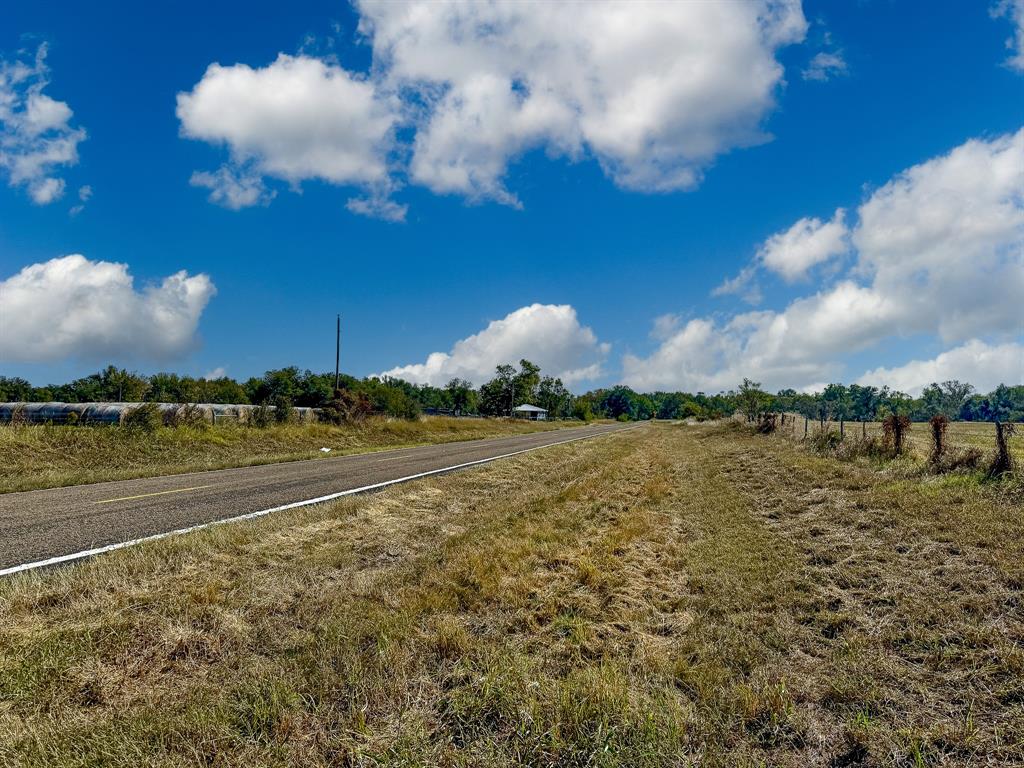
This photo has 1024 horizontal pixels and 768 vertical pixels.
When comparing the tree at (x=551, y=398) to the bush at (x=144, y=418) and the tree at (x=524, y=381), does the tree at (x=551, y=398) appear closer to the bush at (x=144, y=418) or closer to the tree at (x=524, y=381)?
the tree at (x=524, y=381)

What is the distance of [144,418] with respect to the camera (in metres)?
24.8

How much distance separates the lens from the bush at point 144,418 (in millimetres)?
24250

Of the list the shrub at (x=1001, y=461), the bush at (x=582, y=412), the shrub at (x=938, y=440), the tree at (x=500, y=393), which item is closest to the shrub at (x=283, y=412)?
the shrub at (x=938, y=440)

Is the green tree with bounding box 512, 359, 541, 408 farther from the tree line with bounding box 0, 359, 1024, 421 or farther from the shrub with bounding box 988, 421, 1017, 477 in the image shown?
the shrub with bounding box 988, 421, 1017, 477

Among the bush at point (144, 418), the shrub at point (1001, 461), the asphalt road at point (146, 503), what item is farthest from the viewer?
the bush at point (144, 418)

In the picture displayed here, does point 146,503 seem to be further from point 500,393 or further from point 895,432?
point 500,393

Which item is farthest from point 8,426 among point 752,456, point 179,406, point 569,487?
point 752,456

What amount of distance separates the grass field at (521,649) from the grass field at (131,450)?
11162 millimetres

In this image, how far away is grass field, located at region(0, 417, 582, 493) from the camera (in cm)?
1598

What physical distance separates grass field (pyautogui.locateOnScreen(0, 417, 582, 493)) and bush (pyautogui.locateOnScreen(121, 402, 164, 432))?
0.55 m

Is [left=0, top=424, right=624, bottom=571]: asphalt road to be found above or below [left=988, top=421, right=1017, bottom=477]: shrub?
below

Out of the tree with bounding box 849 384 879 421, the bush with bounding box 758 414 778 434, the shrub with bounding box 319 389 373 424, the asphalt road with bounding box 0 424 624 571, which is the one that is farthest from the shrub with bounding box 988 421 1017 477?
the tree with bounding box 849 384 879 421

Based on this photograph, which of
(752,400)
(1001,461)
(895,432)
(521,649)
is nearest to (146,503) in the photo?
(521,649)

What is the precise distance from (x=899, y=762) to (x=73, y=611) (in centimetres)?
645
